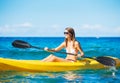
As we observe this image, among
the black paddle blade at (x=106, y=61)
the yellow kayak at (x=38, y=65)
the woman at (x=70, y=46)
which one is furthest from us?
the black paddle blade at (x=106, y=61)

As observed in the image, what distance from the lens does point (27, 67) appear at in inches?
380

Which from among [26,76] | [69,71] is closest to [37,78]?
[26,76]

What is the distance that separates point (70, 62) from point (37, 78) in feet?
4.32

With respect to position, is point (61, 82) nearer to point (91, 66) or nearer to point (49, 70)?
point (49, 70)

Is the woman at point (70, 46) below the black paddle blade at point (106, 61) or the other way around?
the other way around

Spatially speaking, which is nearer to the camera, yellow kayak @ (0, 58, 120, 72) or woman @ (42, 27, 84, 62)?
yellow kayak @ (0, 58, 120, 72)

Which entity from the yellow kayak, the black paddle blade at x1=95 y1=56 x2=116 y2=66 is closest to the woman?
the yellow kayak

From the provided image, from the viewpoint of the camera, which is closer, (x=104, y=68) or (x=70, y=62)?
(x=70, y=62)

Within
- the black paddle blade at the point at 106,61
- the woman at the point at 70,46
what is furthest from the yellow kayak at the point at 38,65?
the black paddle blade at the point at 106,61

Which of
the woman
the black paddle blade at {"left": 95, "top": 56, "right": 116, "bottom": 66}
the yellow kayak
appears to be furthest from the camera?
the black paddle blade at {"left": 95, "top": 56, "right": 116, "bottom": 66}

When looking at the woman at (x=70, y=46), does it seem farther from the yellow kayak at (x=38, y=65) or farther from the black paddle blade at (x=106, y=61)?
the black paddle blade at (x=106, y=61)

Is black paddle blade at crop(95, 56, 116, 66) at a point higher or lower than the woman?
lower

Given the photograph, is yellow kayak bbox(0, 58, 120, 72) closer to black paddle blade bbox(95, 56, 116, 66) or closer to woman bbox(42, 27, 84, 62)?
woman bbox(42, 27, 84, 62)

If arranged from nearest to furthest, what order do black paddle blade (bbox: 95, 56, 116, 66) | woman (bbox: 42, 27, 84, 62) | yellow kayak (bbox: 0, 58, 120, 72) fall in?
yellow kayak (bbox: 0, 58, 120, 72), woman (bbox: 42, 27, 84, 62), black paddle blade (bbox: 95, 56, 116, 66)
